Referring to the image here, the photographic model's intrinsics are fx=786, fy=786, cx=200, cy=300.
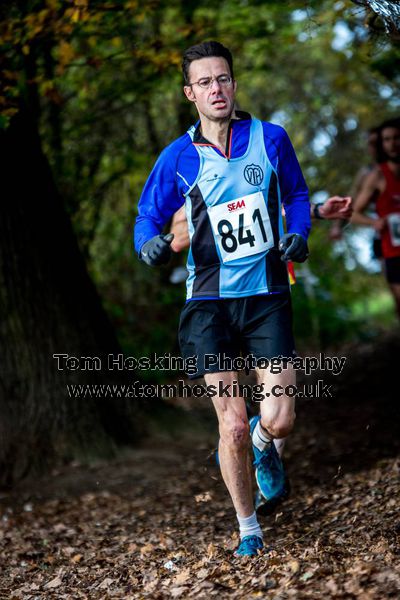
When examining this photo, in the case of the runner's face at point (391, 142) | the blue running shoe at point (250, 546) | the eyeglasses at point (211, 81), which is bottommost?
the blue running shoe at point (250, 546)

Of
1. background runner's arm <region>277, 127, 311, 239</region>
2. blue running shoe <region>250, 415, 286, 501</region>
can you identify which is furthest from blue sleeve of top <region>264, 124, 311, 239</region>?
blue running shoe <region>250, 415, 286, 501</region>

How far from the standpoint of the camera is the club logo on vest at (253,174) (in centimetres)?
390

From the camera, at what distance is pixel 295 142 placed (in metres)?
12.5

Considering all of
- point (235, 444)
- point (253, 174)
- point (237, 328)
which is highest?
point (253, 174)

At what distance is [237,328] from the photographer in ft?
13.2

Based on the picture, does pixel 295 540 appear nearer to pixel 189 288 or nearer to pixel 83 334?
pixel 189 288

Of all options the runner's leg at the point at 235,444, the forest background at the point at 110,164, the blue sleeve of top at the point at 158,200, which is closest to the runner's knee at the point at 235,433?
the runner's leg at the point at 235,444

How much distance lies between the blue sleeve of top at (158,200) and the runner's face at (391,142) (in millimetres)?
3597

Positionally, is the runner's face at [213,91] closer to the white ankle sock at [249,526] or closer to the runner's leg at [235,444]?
the runner's leg at [235,444]

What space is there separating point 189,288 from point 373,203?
4001 mm

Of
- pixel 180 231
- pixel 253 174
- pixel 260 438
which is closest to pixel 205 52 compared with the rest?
pixel 253 174

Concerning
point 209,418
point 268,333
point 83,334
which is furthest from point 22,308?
point 268,333

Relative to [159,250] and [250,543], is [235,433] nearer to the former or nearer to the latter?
[250,543]

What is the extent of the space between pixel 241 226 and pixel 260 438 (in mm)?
1147
